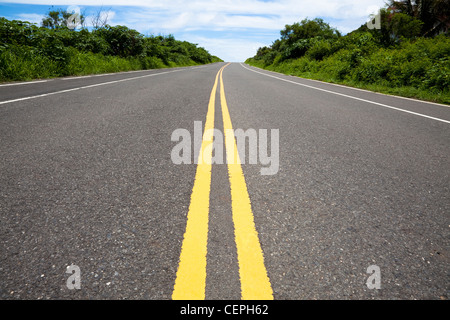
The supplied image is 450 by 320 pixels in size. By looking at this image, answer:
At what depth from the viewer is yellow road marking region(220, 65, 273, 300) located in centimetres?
121

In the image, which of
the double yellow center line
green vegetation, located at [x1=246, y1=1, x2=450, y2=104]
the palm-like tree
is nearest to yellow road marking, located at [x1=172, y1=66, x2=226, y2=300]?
the double yellow center line

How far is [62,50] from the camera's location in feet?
36.1

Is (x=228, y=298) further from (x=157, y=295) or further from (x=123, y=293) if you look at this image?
(x=123, y=293)

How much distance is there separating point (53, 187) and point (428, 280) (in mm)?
2576

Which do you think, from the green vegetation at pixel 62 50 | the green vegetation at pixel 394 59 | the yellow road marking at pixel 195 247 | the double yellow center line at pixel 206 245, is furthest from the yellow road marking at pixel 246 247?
the green vegetation at pixel 62 50

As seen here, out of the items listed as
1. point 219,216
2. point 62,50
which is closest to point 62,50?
point 62,50

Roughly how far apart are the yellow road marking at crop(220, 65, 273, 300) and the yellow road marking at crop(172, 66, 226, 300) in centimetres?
20

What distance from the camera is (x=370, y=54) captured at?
1373cm

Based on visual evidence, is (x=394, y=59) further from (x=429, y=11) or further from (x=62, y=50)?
(x=429, y=11)

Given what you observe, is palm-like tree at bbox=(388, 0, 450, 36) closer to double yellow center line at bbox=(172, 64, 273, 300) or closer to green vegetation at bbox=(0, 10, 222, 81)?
green vegetation at bbox=(0, 10, 222, 81)

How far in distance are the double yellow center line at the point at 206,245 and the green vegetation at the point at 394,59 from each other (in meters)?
8.43

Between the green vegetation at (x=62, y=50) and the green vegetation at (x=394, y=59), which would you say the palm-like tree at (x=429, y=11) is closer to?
the green vegetation at (x=394, y=59)

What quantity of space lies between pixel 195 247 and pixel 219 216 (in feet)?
1.14

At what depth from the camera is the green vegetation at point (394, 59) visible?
8844 mm
